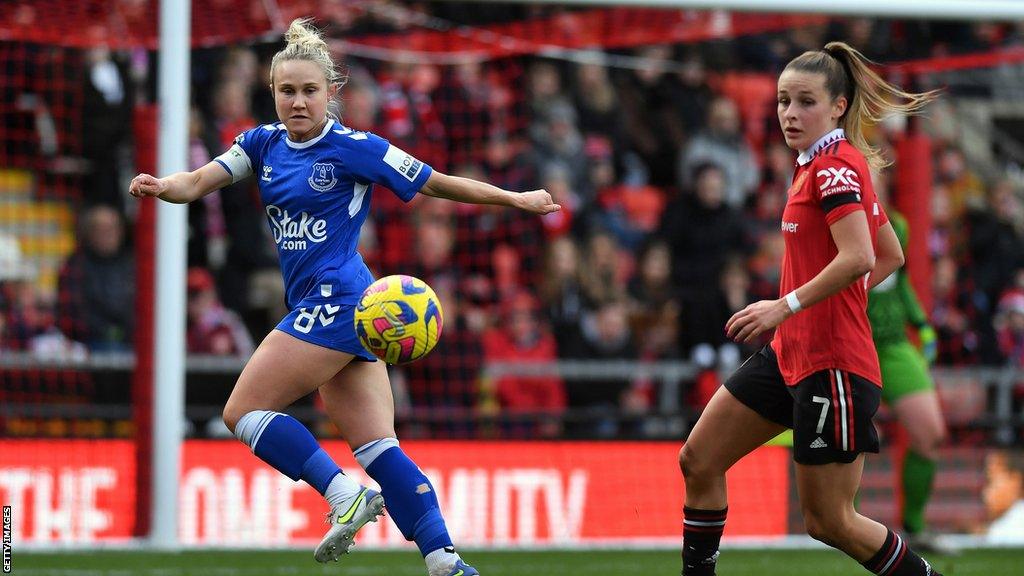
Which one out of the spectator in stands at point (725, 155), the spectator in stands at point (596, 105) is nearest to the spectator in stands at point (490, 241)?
the spectator in stands at point (596, 105)

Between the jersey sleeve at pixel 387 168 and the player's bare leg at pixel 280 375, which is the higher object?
the jersey sleeve at pixel 387 168

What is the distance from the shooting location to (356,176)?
228 inches

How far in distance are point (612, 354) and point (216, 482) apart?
3581mm

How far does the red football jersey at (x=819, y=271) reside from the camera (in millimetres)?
5289

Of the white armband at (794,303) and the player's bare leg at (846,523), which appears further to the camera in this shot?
the player's bare leg at (846,523)

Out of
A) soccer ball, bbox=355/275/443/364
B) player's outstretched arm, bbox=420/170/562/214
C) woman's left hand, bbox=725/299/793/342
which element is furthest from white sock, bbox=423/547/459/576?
woman's left hand, bbox=725/299/793/342

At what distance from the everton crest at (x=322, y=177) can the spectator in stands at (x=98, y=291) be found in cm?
571

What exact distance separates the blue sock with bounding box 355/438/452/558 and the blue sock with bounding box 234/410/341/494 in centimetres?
19

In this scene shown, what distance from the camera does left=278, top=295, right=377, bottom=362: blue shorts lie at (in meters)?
5.68

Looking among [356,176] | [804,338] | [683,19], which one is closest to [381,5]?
[683,19]

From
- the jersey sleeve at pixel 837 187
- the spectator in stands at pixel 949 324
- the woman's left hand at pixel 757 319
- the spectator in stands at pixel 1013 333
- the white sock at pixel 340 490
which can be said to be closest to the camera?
the woman's left hand at pixel 757 319

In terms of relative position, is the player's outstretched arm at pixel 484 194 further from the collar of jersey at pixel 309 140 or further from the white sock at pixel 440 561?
the white sock at pixel 440 561

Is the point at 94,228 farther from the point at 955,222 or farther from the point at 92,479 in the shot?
the point at 955,222

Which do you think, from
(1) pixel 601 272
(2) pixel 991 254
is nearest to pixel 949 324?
(2) pixel 991 254
